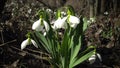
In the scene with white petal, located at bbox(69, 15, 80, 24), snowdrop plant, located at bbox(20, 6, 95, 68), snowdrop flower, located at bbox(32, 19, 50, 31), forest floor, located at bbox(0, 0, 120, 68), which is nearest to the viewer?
white petal, located at bbox(69, 15, 80, 24)

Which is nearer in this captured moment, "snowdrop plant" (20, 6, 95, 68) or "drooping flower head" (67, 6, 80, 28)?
"drooping flower head" (67, 6, 80, 28)

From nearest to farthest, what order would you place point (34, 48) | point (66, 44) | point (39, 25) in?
point (39, 25), point (66, 44), point (34, 48)

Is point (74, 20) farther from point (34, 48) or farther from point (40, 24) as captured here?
point (34, 48)

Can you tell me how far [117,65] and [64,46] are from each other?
3.32 ft

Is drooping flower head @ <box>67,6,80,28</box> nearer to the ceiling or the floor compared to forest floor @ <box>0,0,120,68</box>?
nearer to the ceiling

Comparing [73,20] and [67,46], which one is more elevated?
[73,20]

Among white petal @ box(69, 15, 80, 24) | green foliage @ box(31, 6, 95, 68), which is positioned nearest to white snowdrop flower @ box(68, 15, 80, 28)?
white petal @ box(69, 15, 80, 24)

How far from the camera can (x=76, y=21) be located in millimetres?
3232

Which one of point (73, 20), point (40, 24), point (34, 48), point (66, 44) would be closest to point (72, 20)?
point (73, 20)

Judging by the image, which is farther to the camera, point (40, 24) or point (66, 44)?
point (66, 44)

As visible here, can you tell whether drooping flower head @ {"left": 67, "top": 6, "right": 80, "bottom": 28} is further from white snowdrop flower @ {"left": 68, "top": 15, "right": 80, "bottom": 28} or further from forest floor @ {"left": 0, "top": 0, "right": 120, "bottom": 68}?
forest floor @ {"left": 0, "top": 0, "right": 120, "bottom": 68}

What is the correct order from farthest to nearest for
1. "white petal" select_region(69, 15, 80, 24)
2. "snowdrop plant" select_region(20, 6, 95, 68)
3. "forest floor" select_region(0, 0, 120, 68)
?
"forest floor" select_region(0, 0, 120, 68)
"snowdrop plant" select_region(20, 6, 95, 68)
"white petal" select_region(69, 15, 80, 24)

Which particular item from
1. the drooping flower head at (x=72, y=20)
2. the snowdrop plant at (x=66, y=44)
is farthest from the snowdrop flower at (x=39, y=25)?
the drooping flower head at (x=72, y=20)

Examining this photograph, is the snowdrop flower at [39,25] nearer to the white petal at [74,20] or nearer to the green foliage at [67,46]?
the green foliage at [67,46]
